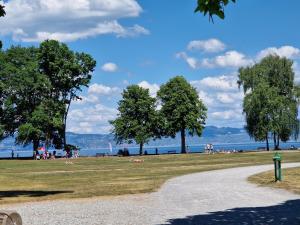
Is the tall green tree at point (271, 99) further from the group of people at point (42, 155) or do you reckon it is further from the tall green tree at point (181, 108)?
the group of people at point (42, 155)

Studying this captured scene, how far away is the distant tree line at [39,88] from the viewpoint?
76.8 m

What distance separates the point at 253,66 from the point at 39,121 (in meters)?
32.5

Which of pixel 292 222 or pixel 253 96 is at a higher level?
pixel 253 96

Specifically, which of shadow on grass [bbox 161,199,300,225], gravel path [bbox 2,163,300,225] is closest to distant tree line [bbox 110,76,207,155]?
gravel path [bbox 2,163,300,225]

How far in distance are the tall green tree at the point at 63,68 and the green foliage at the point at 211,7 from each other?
71.1m

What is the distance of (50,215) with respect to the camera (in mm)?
16203

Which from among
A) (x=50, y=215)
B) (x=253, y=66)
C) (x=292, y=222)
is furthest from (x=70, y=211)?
(x=253, y=66)

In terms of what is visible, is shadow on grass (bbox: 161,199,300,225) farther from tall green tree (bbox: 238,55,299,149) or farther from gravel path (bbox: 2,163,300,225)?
tall green tree (bbox: 238,55,299,149)

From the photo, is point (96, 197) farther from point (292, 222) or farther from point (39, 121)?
point (39, 121)

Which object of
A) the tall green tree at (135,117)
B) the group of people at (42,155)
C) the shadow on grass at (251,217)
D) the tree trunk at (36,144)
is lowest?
the shadow on grass at (251,217)

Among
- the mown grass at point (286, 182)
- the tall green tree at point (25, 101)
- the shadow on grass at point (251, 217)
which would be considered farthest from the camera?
the tall green tree at point (25, 101)

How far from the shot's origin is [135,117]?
91250mm

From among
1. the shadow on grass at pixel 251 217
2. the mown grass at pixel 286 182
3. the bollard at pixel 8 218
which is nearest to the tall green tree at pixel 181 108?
the mown grass at pixel 286 182

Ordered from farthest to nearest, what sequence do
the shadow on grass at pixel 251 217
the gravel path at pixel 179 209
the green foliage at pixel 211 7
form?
the gravel path at pixel 179 209
the shadow on grass at pixel 251 217
the green foliage at pixel 211 7
